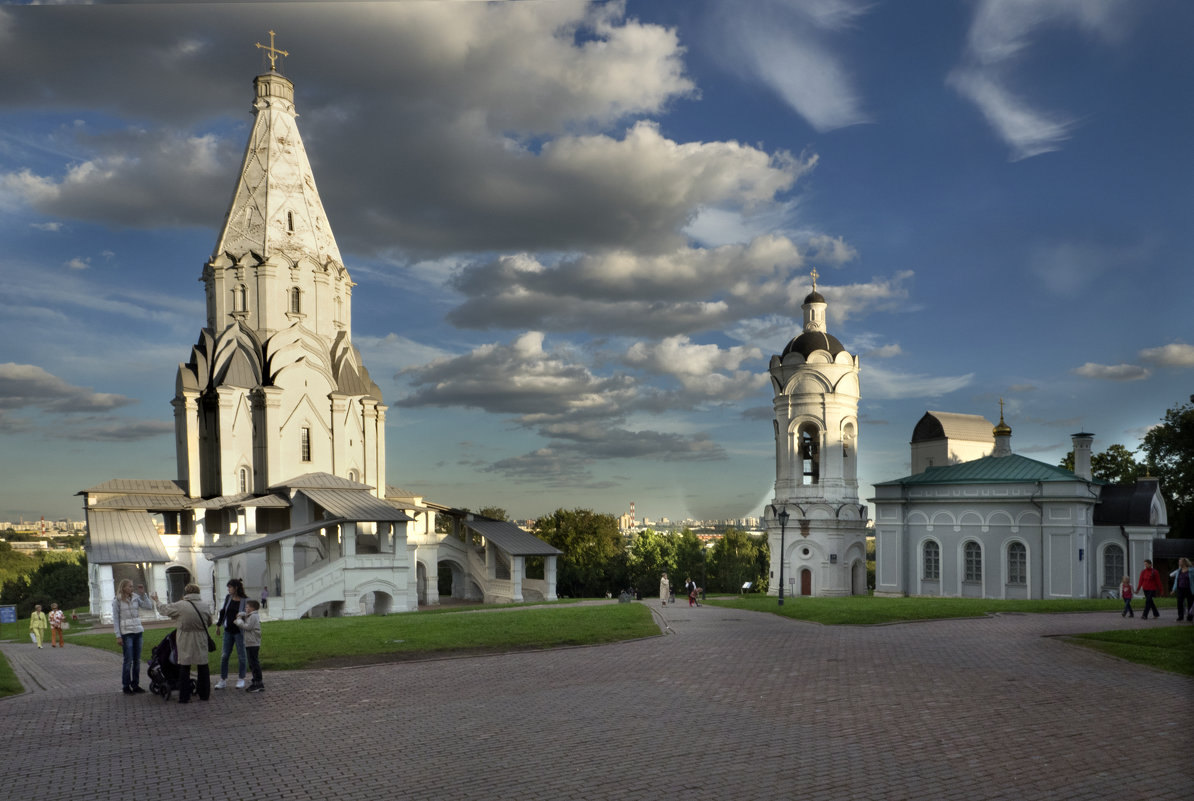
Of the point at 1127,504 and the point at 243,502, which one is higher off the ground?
the point at 243,502

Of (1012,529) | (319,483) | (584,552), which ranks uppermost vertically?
(319,483)

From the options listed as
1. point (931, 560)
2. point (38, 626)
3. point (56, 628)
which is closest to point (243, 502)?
point (56, 628)

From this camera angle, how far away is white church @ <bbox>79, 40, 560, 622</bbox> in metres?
38.0

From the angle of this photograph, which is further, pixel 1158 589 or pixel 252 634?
pixel 1158 589

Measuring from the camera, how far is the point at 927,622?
21.4m

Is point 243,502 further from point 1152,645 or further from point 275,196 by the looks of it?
point 1152,645

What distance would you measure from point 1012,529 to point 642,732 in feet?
111

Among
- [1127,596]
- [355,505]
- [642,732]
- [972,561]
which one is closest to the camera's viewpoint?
[642,732]

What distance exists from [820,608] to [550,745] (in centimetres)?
1735

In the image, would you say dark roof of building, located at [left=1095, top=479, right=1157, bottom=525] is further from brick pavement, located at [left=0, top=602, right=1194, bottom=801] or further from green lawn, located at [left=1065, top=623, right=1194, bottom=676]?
brick pavement, located at [left=0, top=602, right=1194, bottom=801]

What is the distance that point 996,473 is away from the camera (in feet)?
133

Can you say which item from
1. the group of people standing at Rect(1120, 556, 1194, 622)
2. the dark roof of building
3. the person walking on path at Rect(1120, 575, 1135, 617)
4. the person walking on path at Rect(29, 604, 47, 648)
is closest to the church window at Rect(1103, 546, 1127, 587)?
the dark roof of building

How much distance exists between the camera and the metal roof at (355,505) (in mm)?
34938

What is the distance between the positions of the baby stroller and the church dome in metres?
40.6
